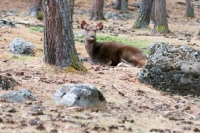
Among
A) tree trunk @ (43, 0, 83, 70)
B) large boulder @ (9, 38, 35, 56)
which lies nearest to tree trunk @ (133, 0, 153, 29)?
large boulder @ (9, 38, 35, 56)

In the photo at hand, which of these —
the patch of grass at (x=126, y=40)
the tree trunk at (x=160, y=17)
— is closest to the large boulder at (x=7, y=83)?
the patch of grass at (x=126, y=40)

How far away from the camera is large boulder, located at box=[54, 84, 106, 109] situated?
7.88m

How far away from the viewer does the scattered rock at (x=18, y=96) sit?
810 cm

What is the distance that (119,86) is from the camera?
1032 cm

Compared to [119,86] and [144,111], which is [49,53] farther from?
[144,111]

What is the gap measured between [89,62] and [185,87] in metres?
4.23

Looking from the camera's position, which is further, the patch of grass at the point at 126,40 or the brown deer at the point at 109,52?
the patch of grass at the point at 126,40

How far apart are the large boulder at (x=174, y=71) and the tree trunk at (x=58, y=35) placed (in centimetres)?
152

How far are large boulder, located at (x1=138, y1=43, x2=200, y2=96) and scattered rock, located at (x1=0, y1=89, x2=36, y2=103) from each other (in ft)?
11.1

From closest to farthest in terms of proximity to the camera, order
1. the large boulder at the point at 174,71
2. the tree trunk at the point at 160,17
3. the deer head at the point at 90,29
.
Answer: the large boulder at the point at 174,71
the deer head at the point at 90,29
the tree trunk at the point at 160,17

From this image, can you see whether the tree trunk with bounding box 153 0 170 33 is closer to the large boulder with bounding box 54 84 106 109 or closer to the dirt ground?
the dirt ground

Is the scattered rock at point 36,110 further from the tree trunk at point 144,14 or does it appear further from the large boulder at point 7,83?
the tree trunk at point 144,14

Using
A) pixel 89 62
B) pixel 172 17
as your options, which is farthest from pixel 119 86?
pixel 172 17

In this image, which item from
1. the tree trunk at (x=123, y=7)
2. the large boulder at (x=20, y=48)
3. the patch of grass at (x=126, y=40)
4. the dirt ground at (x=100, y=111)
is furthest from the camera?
the tree trunk at (x=123, y=7)
